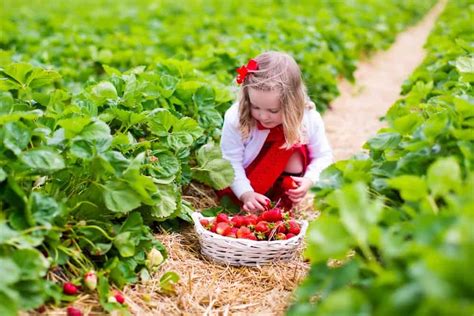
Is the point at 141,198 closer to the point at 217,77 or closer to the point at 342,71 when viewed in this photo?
the point at 217,77

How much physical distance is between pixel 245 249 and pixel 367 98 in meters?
5.05

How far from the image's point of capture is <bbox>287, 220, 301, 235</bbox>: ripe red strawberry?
11.3 ft

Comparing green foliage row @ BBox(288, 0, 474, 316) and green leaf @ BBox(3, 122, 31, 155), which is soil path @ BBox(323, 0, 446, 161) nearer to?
green foliage row @ BBox(288, 0, 474, 316)

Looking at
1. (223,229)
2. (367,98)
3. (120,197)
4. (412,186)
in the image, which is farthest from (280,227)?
(367,98)

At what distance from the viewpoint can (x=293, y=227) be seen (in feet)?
11.4

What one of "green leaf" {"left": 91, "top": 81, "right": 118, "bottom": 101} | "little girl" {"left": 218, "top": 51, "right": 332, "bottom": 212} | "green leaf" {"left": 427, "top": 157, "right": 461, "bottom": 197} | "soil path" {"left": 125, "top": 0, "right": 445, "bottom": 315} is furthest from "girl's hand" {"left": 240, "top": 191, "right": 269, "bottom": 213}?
"green leaf" {"left": 427, "top": 157, "right": 461, "bottom": 197}

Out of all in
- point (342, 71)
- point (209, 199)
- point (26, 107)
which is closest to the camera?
point (26, 107)

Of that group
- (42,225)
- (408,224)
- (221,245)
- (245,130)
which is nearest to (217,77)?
(245,130)

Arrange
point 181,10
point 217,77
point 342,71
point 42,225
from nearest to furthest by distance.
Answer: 1. point 42,225
2. point 217,77
3. point 342,71
4. point 181,10

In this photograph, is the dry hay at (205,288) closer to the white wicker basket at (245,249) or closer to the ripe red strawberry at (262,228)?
the white wicker basket at (245,249)

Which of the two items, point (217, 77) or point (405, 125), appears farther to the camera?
point (217, 77)

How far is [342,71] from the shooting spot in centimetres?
810

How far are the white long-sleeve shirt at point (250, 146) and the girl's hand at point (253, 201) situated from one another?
0.04 meters

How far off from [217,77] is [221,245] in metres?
2.08
